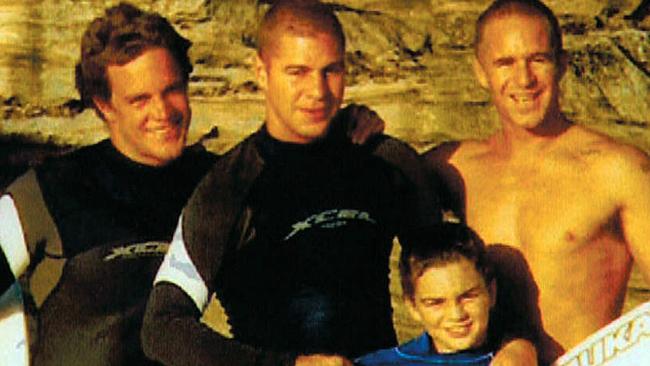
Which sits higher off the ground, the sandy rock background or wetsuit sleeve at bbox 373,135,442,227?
the sandy rock background

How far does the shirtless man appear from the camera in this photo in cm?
193

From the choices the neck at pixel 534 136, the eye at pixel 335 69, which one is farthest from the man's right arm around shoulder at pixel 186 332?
the neck at pixel 534 136

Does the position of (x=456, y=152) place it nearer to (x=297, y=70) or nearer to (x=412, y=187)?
(x=412, y=187)

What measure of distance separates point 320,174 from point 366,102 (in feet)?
0.64

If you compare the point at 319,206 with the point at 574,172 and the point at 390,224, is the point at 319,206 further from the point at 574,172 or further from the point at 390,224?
the point at 574,172

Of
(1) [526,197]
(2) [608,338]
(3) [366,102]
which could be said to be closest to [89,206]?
(3) [366,102]

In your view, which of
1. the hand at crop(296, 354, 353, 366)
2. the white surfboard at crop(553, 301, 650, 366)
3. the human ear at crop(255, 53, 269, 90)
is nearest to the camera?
the hand at crop(296, 354, 353, 366)

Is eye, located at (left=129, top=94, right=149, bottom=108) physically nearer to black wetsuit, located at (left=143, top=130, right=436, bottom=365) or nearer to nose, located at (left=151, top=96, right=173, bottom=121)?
nose, located at (left=151, top=96, right=173, bottom=121)

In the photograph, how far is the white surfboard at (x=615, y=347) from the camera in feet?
6.31

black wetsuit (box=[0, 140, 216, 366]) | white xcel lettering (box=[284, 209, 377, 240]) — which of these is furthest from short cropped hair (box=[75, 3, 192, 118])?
white xcel lettering (box=[284, 209, 377, 240])

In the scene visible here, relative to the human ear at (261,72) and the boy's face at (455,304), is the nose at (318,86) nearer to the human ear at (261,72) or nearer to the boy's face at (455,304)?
the human ear at (261,72)

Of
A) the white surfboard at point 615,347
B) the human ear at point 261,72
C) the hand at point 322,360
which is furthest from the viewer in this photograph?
the human ear at point 261,72

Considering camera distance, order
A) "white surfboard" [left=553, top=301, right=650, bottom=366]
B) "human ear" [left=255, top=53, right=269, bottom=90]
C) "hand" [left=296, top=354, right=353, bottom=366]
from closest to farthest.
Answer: "hand" [left=296, top=354, right=353, bottom=366] < "white surfboard" [left=553, top=301, right=650, bottom=366] < "human ear" [left=255, top=53, right=269, bottom=90]

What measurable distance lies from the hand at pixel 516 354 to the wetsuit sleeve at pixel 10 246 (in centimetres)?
79
